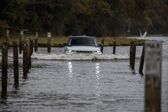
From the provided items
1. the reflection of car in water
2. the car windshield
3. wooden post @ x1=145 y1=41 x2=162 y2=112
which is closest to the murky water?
wooden post @ x1=145 y1=41 x2=162 y2=112

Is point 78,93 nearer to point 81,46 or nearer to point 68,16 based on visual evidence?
point 81,46

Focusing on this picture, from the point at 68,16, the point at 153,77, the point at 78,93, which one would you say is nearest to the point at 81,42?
the point at 78,93

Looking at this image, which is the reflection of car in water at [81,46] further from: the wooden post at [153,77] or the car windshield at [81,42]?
the wooden post at [153,77]

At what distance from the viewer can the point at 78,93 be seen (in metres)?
24.2

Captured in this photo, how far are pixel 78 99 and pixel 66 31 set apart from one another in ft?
319

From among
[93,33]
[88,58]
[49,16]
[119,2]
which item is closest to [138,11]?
[119,2]

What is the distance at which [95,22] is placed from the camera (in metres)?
125

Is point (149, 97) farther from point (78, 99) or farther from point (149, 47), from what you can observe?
point (78, 99)

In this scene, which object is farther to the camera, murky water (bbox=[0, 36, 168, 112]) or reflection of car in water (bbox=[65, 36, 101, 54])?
reflection of car in water (bbox=[65, 36, 101, 54])

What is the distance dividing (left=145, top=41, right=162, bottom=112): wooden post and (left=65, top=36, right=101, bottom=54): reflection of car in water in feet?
116

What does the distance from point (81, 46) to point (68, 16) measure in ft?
210

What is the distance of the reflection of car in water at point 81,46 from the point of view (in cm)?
4778

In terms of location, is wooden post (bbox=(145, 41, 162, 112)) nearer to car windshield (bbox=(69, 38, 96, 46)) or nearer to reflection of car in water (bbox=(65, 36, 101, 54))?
reflection of car in water (bbox=(65, 36, 101, 54))

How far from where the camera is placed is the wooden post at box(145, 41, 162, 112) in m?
12.2
